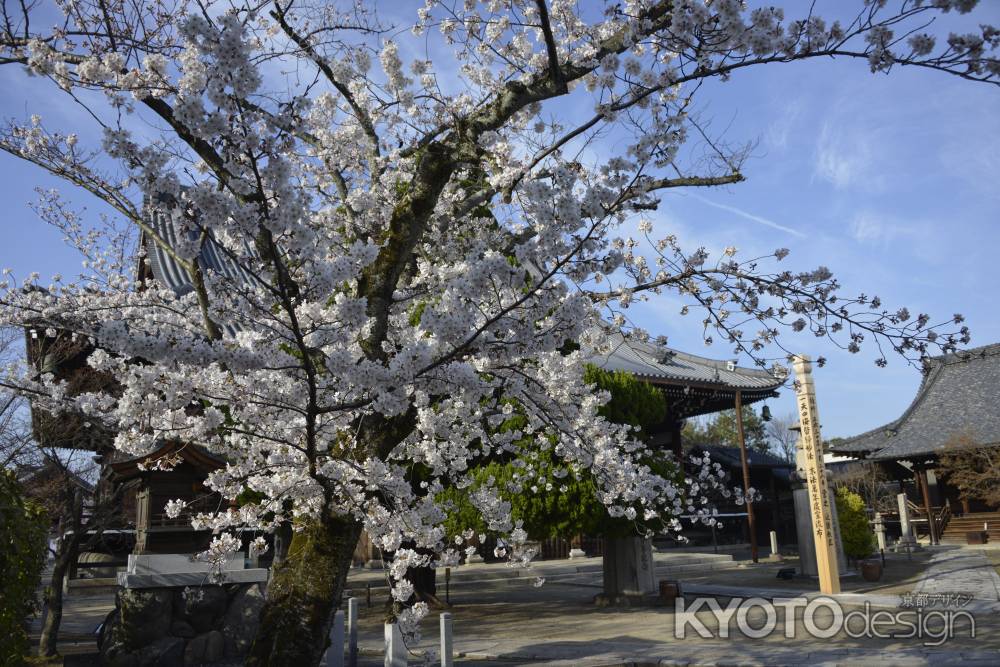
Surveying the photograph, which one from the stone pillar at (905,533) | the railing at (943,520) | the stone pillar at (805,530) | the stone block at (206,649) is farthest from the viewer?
the railing at (943,520)

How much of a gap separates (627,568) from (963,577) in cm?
723

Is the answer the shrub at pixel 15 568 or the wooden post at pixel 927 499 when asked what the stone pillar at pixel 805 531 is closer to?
the wooden post at pixel 927 499

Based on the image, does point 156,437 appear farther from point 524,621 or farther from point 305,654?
point 524,621

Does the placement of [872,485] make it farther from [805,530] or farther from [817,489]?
[817,489]

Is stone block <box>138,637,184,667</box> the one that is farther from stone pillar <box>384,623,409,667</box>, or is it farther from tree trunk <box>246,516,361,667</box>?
tree trunk <box>246,516,361,667</box>

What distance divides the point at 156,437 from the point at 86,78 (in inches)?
106

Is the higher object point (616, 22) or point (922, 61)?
point (616, 22)

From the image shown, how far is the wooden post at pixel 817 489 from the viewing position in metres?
13.0

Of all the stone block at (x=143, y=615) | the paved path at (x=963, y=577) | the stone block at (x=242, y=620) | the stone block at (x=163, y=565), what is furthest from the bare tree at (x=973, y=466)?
the stone block at (x=143, y=615)

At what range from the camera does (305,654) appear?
14.1 ft

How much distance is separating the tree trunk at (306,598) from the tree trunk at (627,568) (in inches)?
398

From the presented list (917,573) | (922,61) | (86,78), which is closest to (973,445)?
(917,573)

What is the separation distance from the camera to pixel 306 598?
439cm

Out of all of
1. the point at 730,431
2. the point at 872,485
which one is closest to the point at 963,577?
the point at 872,485
